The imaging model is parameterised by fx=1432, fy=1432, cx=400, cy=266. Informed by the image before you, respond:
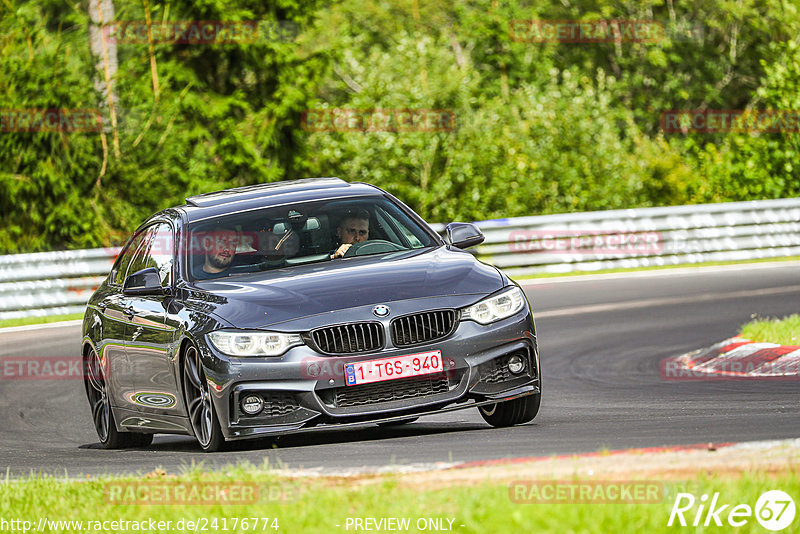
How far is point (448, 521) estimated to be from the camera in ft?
17.2

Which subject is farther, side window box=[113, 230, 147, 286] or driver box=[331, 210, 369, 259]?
side window box=[113, 230, 147, 286]

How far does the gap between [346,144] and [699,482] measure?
2805 cm

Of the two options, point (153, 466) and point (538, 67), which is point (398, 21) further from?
point (153, 466)

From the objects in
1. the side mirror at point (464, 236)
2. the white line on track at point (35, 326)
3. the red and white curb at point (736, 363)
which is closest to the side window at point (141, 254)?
the side mirror at point (464, 236)

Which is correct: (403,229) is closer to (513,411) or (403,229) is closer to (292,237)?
(292,237)

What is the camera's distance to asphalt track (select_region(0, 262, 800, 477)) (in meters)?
7.51

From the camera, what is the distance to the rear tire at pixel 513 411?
→ 8688mm

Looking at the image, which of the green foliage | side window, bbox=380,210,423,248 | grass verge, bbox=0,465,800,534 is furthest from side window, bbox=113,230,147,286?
the green foliage

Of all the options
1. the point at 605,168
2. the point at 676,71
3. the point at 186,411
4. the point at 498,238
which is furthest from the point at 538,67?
the point at 186,411

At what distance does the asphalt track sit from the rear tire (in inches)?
2.8

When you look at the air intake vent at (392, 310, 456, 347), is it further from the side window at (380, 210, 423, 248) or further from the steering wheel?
the side window at (380, 210, 423, 248)

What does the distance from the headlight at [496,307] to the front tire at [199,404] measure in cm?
152

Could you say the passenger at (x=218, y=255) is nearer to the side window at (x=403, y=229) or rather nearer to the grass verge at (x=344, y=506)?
the side window at (x=403, y=229)

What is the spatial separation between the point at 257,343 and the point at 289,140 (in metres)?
24.9
